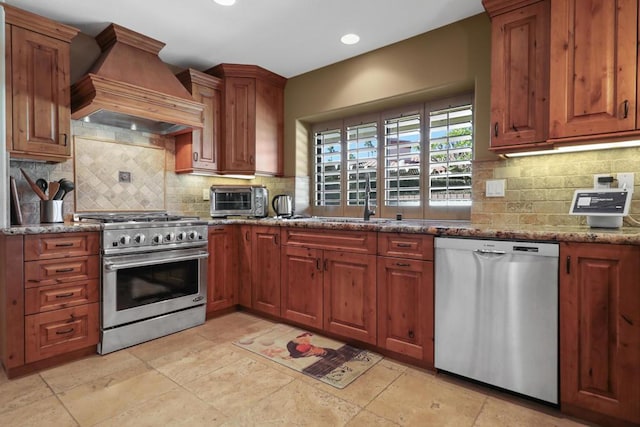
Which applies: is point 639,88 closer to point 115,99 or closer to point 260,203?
point 260,203

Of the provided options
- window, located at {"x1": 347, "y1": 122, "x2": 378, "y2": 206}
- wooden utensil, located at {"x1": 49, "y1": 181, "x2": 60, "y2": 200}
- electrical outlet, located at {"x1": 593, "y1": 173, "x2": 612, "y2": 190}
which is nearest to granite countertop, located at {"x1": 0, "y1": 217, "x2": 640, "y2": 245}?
electrical outlet, located at {"x1": 593, "y1": 173, "x2": 612, "y2": 190}

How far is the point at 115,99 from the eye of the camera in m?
2.50

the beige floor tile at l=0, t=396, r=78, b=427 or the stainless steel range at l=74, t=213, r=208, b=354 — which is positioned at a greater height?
the stainless steel range at l=74, t=213, r=208, b=354

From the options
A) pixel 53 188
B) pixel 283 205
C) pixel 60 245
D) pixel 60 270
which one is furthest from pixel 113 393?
pixel 283 205

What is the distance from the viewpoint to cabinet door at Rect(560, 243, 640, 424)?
1.54 meters

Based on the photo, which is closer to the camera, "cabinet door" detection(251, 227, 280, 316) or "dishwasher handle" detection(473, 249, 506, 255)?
"dishwasher handle" detection(473, 249, 506, 255)

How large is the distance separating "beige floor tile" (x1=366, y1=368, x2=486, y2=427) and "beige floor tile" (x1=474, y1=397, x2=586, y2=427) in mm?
45

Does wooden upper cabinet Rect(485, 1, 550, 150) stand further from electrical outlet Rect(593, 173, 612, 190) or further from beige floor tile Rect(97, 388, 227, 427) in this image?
beige floor tile Rect(97, 388, 227, 427)

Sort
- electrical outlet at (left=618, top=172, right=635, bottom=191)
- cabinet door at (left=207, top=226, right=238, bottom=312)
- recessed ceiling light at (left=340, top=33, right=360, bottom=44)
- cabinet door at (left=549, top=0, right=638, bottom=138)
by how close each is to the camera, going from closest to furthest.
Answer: cabinet door at (left=549, top=0, right=638, bottom=138) → electrical outlet at (left=618, top=172, right=635, bottom=191) → recessed ceiling light at (left=340, top=33, right=360, bottom=44) → cabinet door at (left=207, top=226, right=238, bottom=312)

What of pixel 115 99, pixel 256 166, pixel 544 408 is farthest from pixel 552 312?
pixel 115 99

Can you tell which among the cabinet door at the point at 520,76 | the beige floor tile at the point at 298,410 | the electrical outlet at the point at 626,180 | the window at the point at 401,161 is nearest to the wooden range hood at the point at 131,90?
the window at the point at 401,161

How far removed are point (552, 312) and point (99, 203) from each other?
3.33 meters

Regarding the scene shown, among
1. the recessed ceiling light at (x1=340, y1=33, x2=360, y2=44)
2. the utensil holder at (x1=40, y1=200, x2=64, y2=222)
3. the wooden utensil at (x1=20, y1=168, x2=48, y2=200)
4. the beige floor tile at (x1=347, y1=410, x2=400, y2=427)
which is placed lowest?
the beige floor tile at (x1=347, y1=410, x2=400, y2=427)

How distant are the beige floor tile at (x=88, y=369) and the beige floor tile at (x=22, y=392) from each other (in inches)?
1.6
